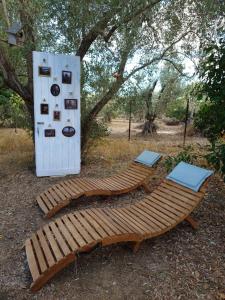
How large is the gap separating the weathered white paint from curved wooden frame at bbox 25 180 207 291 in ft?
9.00

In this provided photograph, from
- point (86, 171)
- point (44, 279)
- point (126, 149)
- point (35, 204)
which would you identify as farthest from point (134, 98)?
point (44, 279)

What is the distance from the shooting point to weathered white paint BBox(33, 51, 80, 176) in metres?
6.22

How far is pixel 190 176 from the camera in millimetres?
4340

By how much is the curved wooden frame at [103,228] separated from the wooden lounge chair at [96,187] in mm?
844

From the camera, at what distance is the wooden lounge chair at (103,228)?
306 centimetres

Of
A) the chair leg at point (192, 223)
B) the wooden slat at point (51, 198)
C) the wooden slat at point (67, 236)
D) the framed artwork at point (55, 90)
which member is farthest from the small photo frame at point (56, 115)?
the chair leg at point (192, 223)

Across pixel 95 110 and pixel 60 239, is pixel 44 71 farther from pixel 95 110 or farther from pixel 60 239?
pixel 60 239

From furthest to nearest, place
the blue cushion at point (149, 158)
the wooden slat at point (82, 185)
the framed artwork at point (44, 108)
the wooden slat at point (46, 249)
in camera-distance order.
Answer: the framed artwork at point (44, 108) → the blue cushion at point (149, 158) → the wooden slat at point (82, 185) → the wooden slat at point (46, 249)

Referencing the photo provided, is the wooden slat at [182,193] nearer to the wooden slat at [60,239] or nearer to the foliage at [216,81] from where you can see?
the foliage at [216,81]

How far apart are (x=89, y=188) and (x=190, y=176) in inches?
66.2

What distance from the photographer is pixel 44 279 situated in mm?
2945

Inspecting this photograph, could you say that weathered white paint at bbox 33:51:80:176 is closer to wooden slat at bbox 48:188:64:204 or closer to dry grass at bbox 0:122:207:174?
dry grass at bbox 0:122:207:174

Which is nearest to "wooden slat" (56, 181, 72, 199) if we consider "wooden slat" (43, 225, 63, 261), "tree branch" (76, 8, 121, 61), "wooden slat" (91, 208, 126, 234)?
"wooden slat" (91, 208, 126, 234)

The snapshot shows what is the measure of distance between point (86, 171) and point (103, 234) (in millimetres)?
4008
